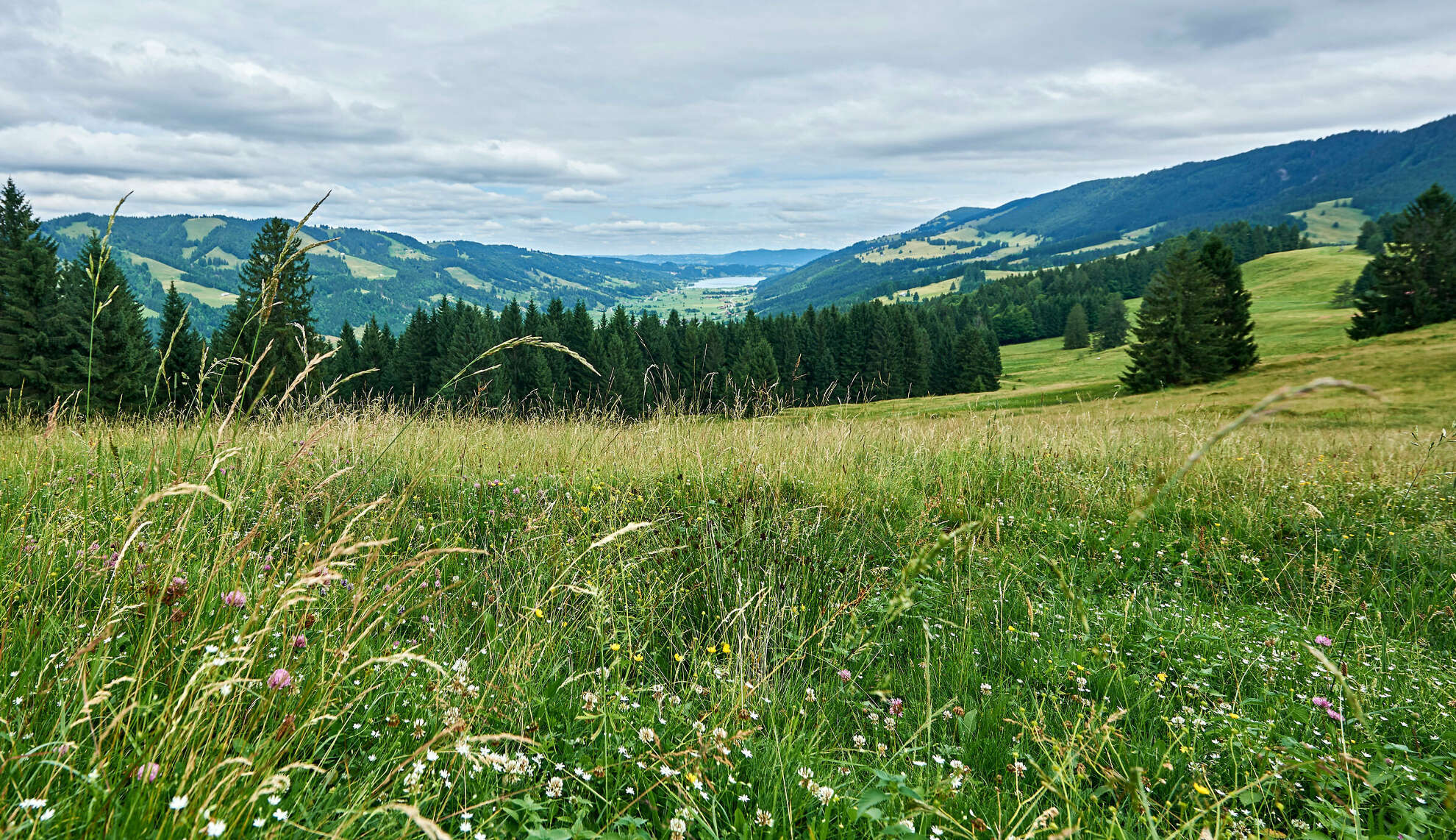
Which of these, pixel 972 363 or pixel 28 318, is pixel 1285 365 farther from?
pixel 28 318

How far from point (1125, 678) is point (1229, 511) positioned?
11.3ft

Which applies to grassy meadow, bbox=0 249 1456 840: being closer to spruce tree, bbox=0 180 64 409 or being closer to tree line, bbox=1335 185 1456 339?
spruce tree, bbox=0 180 64 409

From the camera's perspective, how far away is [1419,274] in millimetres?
65562

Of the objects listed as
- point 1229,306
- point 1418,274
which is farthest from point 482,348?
point 1418,274

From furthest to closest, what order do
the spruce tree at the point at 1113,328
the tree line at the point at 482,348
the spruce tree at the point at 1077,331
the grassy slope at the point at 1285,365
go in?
1. the spruce tree at the point at 1077,331
2. the spruce tree at the point at 1113,328
3. the tree line at the point at 482,348
4. the grassy slope at the point at 1285,365

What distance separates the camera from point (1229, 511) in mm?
5703

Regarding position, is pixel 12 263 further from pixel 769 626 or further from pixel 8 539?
pixel 769 626

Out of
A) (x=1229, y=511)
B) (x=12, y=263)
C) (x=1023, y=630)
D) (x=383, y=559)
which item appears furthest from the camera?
(x=12, y=263)

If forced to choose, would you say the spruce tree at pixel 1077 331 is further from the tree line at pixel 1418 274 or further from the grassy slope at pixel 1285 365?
the tree line at pixel 1418 274

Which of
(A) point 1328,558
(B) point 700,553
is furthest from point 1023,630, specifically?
(A) point 1328,558

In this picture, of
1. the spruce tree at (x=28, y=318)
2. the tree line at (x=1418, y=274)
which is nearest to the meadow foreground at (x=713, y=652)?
the spruce tree at (x=28, y=318)

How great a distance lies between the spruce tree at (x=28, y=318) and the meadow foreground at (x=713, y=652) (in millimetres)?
50703

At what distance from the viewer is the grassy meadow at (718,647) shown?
190 cm

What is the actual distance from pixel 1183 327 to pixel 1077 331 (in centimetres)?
6989
